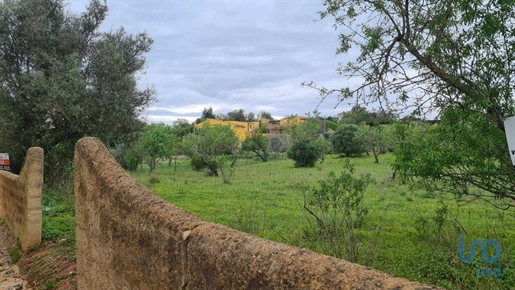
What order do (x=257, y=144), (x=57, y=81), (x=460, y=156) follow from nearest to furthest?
(x=460, y=156) < (x=57, y=81) < (x=257, y=144)

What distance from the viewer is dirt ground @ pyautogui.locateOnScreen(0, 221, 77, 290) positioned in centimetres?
673

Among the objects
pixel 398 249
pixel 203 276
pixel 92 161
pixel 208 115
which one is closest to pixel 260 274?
pixel 203 276

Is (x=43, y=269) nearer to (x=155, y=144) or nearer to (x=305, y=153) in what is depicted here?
(x=155, y=144)

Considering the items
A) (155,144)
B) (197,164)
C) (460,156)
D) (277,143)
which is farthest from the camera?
(277,143)

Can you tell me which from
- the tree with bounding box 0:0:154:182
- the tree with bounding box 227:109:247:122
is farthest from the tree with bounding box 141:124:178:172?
the tree with bounding box 227:109:247:122

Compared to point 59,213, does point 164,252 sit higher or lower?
higher

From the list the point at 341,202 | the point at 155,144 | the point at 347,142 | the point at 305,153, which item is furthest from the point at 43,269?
the point at 347,142

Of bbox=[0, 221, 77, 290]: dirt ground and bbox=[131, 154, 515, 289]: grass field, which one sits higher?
bbox=[131, 154, 515, 289]: grass field

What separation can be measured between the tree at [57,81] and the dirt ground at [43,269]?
598 cm

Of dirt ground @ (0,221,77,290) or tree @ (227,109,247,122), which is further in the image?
tree @ (227,109,247,122)

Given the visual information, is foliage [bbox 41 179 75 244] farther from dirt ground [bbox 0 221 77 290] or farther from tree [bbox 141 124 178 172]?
tree [bbox 141 124 178 172]

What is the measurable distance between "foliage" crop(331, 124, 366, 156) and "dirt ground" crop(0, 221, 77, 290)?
3903 centimetres

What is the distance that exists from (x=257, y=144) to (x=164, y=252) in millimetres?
53212

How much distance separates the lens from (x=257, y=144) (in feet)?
184
